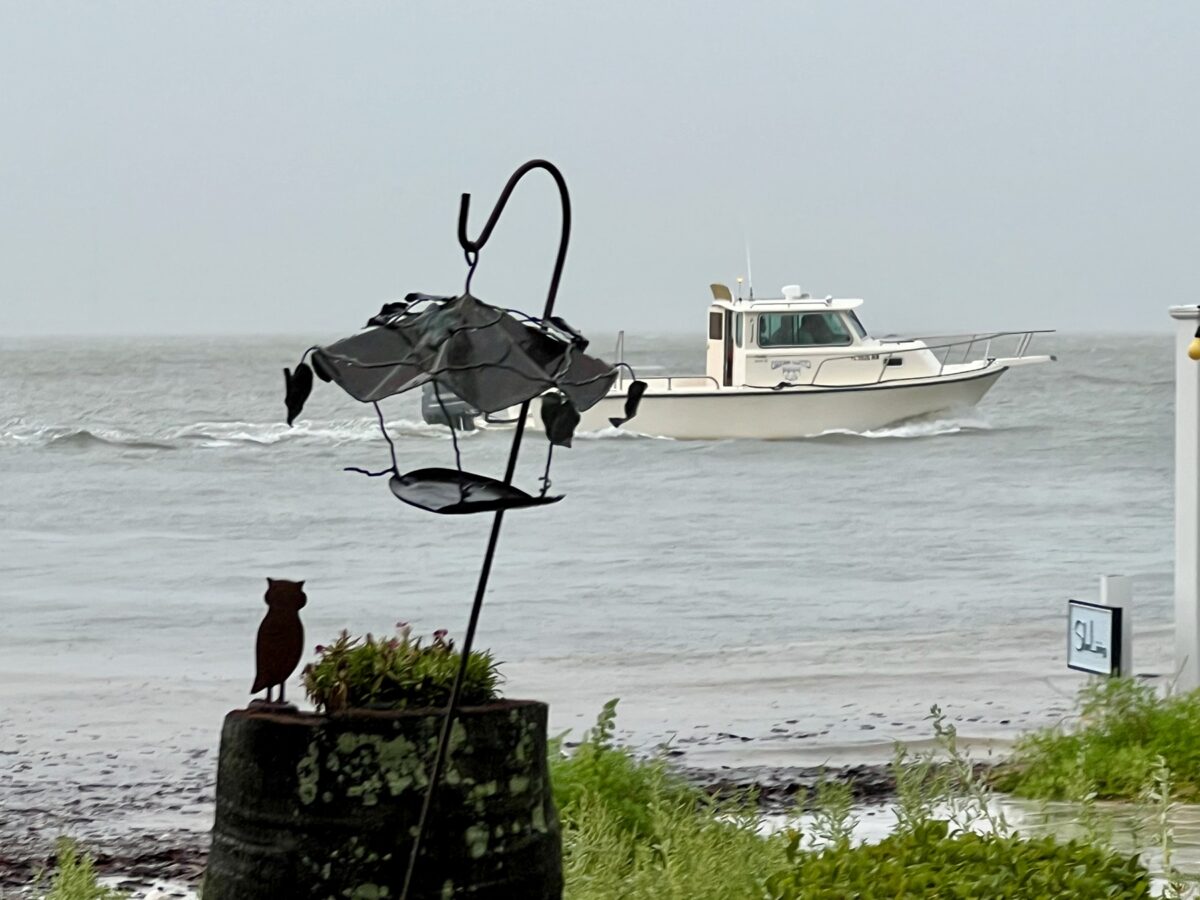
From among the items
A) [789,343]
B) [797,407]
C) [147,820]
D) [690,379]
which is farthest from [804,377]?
[147,820]

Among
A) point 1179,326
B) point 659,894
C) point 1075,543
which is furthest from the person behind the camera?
point 1075,543

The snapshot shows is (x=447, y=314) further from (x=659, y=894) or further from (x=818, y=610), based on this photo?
(x=818, y=610)

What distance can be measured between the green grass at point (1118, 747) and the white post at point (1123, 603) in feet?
0.22

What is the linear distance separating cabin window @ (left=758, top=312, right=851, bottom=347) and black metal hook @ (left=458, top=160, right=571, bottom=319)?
1268 cm

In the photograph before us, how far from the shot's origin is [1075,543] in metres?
18.6

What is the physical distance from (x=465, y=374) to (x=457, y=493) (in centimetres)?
12

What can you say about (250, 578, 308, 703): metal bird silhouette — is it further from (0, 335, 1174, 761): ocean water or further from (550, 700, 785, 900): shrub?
(0, 335, 1174, 761): ocean water

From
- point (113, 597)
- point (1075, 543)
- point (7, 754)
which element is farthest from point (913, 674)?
point (1075, 543)

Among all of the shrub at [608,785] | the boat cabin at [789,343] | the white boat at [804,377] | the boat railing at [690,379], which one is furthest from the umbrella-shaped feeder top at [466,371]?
the boat railing at [690,379]

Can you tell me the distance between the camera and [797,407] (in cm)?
1544

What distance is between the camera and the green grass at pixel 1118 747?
3195 millimetres

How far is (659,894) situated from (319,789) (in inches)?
23.8

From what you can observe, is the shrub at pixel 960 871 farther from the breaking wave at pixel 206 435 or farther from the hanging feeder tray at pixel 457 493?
the breaking wave at pixel 206 435

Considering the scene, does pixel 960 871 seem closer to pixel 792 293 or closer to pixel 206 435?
pixel 792 293
